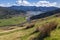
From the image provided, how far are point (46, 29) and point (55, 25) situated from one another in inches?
119

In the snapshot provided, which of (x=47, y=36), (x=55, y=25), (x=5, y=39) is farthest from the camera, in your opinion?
(x=5, y=39)

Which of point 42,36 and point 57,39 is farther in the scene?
point 42,36

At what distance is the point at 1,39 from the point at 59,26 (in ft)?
46.0

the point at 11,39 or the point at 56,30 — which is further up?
the point at 56,30

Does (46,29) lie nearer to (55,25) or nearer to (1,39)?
(55,25)

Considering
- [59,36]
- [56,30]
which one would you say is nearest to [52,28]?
[56,30]

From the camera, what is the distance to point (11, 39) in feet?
127

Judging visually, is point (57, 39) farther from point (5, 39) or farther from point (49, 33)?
point (5, 39)

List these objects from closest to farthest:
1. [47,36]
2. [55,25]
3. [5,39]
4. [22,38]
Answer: [47,36] < [55,25] < [22,38] < [5,39]

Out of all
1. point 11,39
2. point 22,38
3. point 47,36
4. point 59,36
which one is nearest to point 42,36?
point 47,36

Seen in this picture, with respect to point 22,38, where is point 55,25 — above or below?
above

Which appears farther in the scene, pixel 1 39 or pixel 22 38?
pixel 1 39

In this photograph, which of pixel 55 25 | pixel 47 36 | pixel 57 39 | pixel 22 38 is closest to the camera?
pixel 57 39

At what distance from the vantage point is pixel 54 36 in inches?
1188
